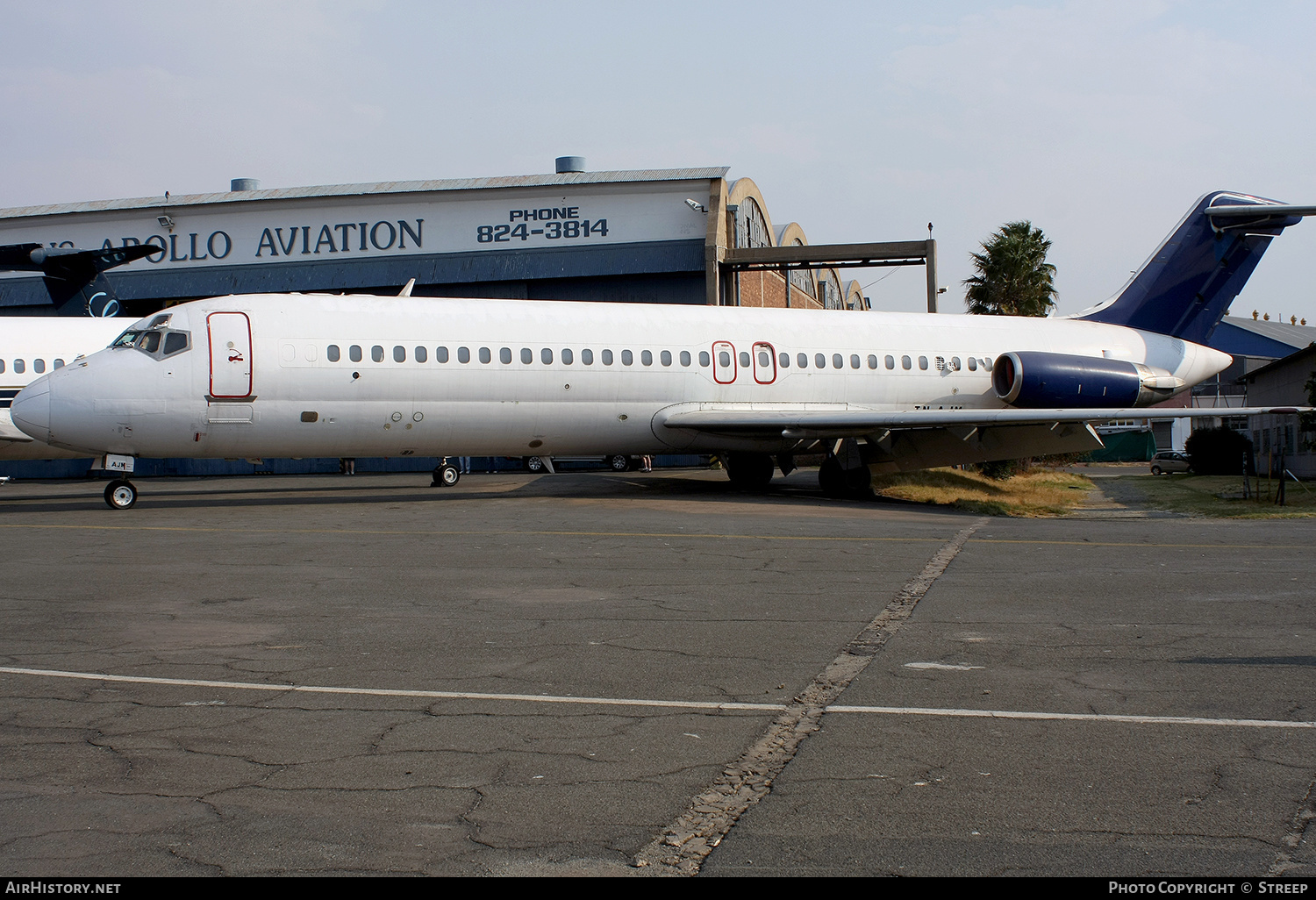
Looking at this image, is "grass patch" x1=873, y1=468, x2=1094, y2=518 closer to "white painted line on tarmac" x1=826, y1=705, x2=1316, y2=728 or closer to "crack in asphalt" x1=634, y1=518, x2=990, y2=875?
"crack in asphalt" x1=634, y1=518, x2=990, y2=875

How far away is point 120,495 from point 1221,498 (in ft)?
71.7

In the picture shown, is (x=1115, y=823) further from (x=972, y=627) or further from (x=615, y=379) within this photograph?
(x=615, y=379)

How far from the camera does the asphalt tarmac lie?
3.99 meters

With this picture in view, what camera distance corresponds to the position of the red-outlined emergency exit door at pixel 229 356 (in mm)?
17406

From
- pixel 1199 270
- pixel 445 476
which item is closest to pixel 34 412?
pixel 445 476

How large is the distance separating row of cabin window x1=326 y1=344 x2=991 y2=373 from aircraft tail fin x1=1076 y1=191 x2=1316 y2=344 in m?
5.16

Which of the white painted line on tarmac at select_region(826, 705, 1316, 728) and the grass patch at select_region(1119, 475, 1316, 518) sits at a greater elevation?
the white painted line on tarmac at select_region(826, 705, 1316, 728)

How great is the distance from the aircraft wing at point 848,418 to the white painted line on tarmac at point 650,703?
1421cm

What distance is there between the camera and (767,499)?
65.8 feet

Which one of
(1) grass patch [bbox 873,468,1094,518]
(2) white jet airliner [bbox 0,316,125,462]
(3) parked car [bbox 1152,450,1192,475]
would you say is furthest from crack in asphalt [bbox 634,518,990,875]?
(3) parked car [bbox 1152,450,1192,475]

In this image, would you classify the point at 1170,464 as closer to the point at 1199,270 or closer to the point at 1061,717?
the point at 1199,270

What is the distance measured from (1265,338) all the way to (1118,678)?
3192 inches

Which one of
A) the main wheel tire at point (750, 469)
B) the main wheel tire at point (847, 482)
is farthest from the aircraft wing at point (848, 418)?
the main wheel tire at point (750, 469)

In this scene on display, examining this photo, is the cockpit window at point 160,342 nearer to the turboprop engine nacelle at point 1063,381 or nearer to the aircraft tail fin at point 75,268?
the aircraft tail fin at point 75,268
